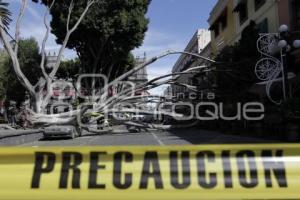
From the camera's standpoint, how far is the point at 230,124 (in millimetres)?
32031

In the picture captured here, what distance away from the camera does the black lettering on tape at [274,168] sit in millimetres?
4477

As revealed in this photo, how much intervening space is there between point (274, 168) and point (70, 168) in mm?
1750

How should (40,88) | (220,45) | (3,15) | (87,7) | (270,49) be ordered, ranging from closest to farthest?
(3,15) < (270,49) < (40,88) < (87,7) < (220,45)

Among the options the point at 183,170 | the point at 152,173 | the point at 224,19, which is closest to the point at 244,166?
the point at 183,170

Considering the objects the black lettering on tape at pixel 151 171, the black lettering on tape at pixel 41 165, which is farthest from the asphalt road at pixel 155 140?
the black lettering on tape at pixel 41 165

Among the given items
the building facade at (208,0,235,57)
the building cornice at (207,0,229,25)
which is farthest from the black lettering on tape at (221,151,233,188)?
the building cornice at (207,0,229,25)

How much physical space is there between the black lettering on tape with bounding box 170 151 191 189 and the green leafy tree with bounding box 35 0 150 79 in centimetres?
3516

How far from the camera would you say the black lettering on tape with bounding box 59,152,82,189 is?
450 cm

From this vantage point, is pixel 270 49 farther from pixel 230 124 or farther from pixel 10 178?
pixel 10 178

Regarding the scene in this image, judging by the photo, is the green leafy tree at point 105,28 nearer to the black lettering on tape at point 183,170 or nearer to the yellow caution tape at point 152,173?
the yellow caution tape at point 152,173

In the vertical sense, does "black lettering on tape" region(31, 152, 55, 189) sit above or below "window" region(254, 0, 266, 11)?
below

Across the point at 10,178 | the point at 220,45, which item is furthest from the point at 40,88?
the point at 10,178

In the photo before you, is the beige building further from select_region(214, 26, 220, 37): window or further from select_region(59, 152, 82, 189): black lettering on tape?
select_region(59, 152, 82, 189): black lettering on tape

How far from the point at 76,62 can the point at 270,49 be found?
33.2 meters
